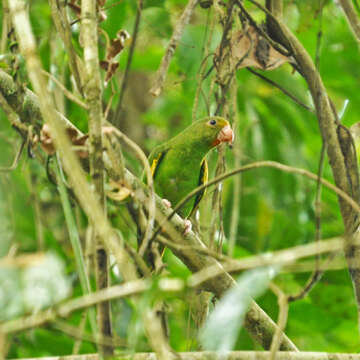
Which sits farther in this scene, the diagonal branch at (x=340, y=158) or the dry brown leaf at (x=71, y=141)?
the diagonal branch at (x=340, y=158)

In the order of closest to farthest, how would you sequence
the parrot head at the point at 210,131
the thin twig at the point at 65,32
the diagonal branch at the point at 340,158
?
the thin twig at the point at 65,32
the diagonal branch at the point at 340,158
the parrot head at the point at 210,131

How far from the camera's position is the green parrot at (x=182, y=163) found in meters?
3.67

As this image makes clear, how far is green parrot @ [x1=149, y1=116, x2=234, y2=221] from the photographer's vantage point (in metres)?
3.67

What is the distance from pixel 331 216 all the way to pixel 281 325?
3026mm

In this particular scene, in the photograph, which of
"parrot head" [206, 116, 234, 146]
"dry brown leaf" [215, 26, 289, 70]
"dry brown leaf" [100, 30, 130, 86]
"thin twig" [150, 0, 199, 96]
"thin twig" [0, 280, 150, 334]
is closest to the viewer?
"thin twig" [0, 280, 150, 334]

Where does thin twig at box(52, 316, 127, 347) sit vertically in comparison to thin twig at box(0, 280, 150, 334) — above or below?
below

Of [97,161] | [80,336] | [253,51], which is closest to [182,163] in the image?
[253,51]

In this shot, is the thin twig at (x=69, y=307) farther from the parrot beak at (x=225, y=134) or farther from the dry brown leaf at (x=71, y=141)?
the parrot beak at (x=225, y=134)

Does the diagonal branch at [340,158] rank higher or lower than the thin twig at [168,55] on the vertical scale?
lower

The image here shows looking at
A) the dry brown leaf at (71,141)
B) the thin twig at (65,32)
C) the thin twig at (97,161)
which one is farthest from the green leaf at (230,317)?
the thin twig at (65,32)

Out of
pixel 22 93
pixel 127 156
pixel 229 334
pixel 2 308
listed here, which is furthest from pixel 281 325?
pixel 127 156

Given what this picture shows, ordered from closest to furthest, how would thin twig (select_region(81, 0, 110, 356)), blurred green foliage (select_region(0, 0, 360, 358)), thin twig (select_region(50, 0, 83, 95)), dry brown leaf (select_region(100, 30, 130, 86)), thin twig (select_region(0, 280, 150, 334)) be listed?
thin twig (select_region(0, 280, 150, 334)), thin twig (select_region(81, 0, 110, 356)), thin twig (select_region(50, 0, 83, 95)), dry brown leaf (select_region(100, 30, 130, 86)), blurred green foliage (select_region(0, 0, 360, 358))

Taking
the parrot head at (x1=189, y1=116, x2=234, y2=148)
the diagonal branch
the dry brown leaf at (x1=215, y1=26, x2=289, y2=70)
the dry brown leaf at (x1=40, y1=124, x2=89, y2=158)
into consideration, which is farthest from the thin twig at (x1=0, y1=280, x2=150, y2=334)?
the parrot head at (x1=189, y1=116, x2=234, y2=148)

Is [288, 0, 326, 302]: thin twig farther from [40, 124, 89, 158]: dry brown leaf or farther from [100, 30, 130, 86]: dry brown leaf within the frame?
[100, 30, 130, 86]: dry brown leaf
